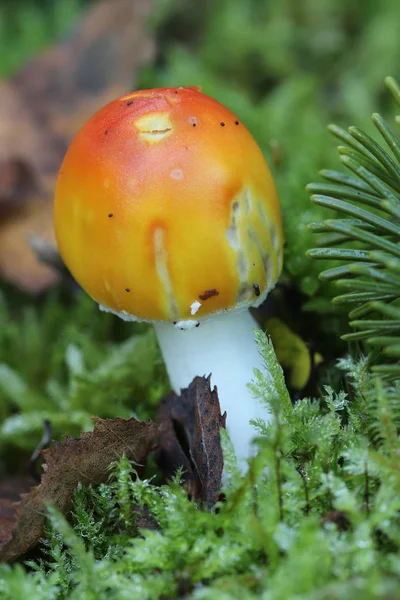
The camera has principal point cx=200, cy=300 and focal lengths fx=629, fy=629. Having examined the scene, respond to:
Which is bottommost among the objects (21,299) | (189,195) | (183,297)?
(21,299)

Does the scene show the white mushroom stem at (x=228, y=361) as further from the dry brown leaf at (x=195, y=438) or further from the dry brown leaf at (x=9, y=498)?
the dry brown leaf at (x=9, y=498)

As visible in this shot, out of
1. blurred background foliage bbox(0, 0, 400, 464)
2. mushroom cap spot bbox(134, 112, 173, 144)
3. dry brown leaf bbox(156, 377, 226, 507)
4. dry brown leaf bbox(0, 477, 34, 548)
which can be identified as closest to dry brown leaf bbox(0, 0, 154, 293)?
blurred background foliage bbox(0, 0, 400, 464)

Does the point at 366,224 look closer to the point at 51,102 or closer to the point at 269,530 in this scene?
the point at 269,530

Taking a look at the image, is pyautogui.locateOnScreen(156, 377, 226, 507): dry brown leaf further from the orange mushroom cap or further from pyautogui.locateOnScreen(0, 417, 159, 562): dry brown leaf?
the orange mushroom cap

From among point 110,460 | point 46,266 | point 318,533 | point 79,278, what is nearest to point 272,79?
point 46,266

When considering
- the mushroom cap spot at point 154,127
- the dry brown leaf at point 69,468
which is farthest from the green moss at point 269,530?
the mushroom cap spot at point 154,127

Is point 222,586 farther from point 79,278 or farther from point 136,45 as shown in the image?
point 136,45

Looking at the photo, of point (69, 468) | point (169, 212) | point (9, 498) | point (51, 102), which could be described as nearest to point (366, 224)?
point (169, 212)
